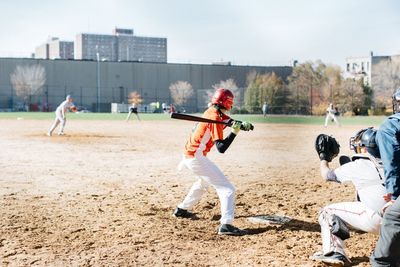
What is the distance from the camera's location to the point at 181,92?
84.1 metres

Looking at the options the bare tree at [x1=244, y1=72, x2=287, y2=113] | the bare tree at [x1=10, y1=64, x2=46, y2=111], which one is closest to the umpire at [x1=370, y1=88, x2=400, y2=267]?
the bare tree at [x1=244, y1=72, x2=287, y2=113]

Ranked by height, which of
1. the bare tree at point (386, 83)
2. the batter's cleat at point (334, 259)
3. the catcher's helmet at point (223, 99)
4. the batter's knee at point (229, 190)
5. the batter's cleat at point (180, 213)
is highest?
the bare tree at point (386, 83)

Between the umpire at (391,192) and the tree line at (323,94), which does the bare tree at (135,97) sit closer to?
the tree line at (323,94)

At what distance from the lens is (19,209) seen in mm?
8695

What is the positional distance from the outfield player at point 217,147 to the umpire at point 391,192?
256 centimetres

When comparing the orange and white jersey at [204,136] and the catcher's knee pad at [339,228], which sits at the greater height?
the orange and white jersey at [204,136]

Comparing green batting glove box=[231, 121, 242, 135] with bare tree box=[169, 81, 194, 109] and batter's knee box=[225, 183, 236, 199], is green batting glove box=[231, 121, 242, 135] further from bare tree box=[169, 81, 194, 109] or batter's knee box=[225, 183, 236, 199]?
bare tree box=[169, 81, 194, 109]

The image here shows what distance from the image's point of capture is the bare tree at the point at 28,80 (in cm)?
8106

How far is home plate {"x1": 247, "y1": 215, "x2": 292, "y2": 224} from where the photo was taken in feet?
25.9

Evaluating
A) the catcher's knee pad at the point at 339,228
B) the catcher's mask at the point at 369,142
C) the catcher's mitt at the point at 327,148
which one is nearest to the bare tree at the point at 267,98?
the catcher's mitt at the point at 327,148

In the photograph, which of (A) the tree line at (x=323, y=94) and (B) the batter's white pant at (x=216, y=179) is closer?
(B) the batter's white pant at (x=216, y=179)

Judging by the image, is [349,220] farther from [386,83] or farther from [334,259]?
[386,83]

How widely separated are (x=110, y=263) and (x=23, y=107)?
7961 centimetres

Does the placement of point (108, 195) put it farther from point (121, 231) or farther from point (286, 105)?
point (286, 105)
